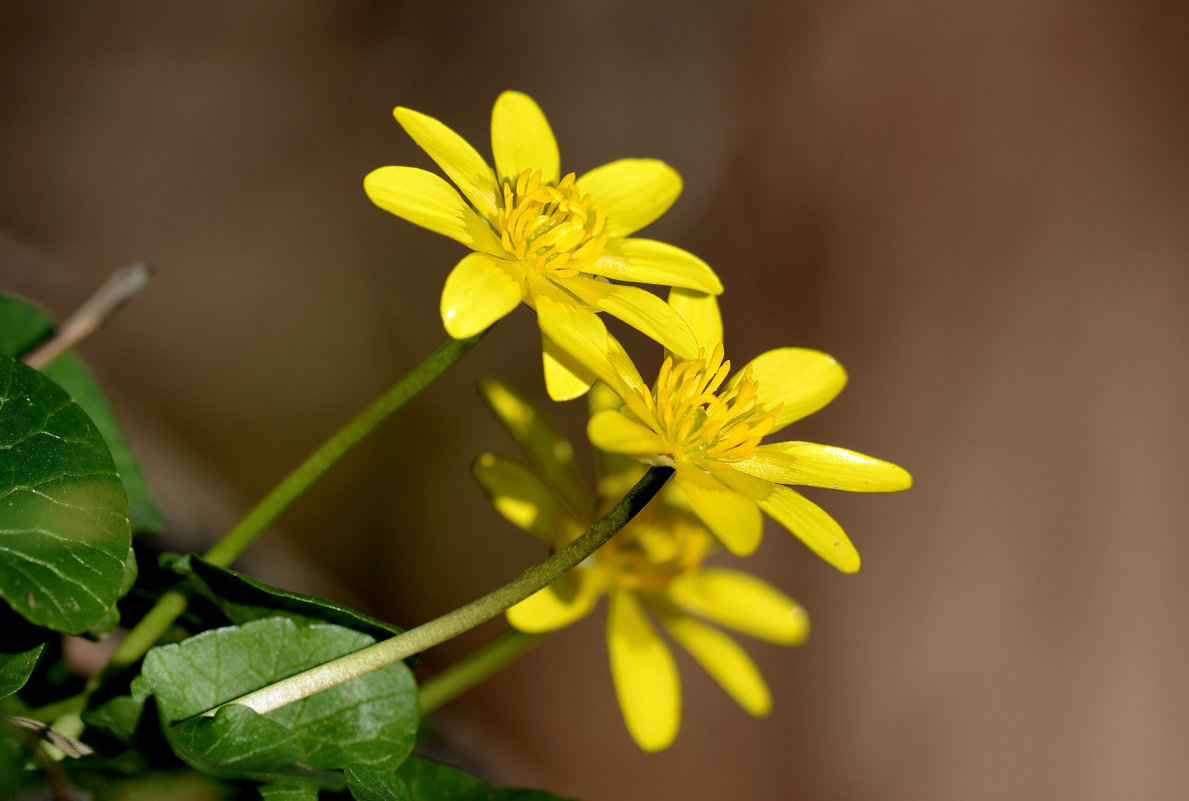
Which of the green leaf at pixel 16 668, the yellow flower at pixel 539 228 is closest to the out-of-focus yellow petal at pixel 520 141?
the yellow flower at pixel 539 228

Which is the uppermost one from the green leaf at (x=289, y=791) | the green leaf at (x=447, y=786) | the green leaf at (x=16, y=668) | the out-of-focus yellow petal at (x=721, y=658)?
the out-of-focus yellow petal at (x=721, y=658)

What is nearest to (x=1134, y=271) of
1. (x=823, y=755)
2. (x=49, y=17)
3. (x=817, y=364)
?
(x=823, y=755)

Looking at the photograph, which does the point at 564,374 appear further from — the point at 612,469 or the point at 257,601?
the point at 612,469

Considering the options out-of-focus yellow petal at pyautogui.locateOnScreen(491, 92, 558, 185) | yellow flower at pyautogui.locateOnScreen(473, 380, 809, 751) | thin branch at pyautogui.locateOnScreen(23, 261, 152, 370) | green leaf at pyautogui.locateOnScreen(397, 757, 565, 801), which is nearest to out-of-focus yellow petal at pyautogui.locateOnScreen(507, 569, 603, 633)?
yellow flower at pyautogui.locateOnScreen(473, 380, 809, 751)

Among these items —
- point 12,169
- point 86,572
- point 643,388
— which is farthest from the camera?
point 12,169

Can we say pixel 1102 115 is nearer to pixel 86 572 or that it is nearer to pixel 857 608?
pixel 857 608

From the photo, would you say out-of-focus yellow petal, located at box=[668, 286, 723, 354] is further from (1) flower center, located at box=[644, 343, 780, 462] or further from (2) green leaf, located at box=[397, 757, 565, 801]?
(2) green leaf, located at box=[397, 757, 565, 801]

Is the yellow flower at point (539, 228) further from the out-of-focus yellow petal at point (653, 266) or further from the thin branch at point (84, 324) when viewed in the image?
the thin branch at point (84, 324)

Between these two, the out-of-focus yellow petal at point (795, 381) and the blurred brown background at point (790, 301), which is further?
the blurred brown background at point (790, 301)
